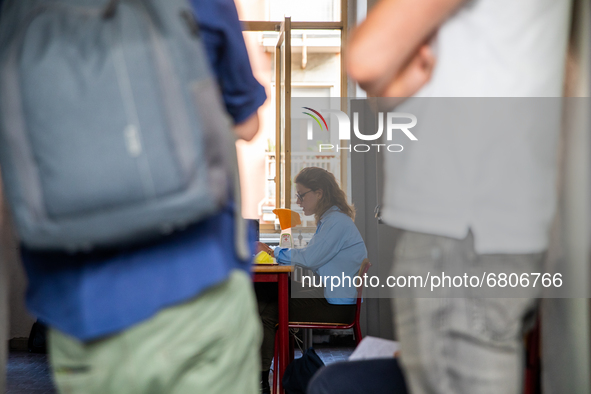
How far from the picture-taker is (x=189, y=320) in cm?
56

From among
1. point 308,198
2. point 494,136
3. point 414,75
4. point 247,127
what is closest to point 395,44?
point 414,75

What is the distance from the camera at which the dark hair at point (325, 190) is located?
3553 millimetres

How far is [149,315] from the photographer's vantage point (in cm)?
55

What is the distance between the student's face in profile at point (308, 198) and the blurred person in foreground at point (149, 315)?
9.97ft

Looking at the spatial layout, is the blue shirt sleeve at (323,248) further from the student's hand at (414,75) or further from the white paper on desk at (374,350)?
the student's hand at (414,75)

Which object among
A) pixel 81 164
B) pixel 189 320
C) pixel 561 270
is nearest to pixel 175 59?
pixel 81 164

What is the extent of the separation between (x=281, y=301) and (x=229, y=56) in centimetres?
236

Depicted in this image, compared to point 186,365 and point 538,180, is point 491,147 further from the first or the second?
point 186,365

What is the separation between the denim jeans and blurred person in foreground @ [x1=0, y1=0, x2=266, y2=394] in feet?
0.75

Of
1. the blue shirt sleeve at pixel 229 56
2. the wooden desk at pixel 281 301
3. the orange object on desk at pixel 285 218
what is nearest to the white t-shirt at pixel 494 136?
the blue shirt sleeve at pixel 229 56

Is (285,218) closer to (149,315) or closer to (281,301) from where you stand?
(281,301)

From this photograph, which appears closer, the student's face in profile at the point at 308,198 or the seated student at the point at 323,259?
the seated student at the point at 323,259

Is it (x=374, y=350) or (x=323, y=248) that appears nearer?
(x=374, y=350)

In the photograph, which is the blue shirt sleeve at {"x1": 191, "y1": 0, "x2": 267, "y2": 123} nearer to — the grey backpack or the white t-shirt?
the grey backpack
